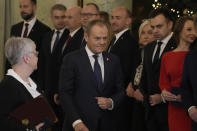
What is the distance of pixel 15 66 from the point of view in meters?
Result: 4.13

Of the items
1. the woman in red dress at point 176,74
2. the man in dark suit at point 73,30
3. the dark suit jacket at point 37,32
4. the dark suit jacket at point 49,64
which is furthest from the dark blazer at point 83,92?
the dark suit jacket at point 37,32

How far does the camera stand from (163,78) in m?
5.50

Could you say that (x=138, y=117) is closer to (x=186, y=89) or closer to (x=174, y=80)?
(x=174, y=80)

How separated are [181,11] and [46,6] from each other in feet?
9.33

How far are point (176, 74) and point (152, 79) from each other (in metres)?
0.56

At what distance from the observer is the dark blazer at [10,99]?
3855 millimetres

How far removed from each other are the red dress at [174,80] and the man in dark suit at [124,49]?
1.11 metres

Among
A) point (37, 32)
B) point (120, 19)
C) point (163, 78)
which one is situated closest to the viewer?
point (163, 78)

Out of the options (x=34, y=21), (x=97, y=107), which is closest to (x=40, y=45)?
(x=34, y=21)

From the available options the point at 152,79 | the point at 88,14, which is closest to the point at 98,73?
the point at 152,79

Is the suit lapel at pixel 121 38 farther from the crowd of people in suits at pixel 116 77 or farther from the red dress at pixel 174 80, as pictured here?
the red dress at pixel 174 80

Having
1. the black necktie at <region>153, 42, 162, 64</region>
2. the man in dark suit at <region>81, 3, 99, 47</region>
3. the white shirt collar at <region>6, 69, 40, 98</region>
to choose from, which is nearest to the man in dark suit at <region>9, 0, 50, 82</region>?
the man in dark suit at <region>81, 3, 99, 47</region>

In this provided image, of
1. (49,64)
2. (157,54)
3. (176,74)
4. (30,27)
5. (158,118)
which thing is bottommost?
(158,118)

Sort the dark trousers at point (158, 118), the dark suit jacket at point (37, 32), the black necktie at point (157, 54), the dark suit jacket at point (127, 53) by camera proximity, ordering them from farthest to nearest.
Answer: the dark suit jacket at point (37, 32) < the dark suit jacket at point (127, 53) < the black necktie at point (157, 54) < the dark trousers at point (158, 118)
